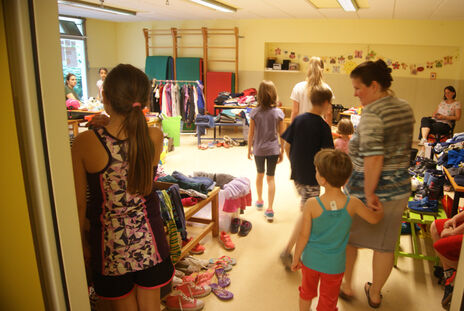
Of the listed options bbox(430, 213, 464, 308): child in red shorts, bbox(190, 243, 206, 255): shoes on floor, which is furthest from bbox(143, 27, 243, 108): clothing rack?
bbox(430, 213, 464, 308): child in red shorts

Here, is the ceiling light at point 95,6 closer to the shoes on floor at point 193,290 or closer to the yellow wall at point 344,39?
the yellow wall at point 344,39

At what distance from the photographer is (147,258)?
1.50 meters

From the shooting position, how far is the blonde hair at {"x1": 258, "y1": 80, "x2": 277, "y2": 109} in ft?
11.3

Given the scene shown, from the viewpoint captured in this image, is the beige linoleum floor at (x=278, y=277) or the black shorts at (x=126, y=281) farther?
the beige linoleum floor at (x=278, y=277)

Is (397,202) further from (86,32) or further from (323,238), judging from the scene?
(86,32)

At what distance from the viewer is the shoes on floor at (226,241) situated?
3170mm

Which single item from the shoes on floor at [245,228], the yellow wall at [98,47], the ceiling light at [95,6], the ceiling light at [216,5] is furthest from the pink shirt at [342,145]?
the yellow wall at [98,47]

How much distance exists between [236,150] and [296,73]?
122 inches

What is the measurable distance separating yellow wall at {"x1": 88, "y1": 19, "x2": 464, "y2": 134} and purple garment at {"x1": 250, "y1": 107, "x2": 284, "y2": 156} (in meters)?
5.40

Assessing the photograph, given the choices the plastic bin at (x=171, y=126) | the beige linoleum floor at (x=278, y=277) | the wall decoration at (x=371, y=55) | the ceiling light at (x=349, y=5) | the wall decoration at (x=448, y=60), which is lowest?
the beige linoleum floor at (x=278, y=277)

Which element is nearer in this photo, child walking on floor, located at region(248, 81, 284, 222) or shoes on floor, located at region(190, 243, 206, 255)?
shoes on floor, located at region(190, 243, 206, 255)

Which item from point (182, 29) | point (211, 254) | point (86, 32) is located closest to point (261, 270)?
point (211, 254)

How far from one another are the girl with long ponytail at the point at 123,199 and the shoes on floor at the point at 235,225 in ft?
6.40

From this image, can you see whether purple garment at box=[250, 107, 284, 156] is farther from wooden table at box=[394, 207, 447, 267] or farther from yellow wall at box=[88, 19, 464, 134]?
yellow wall at box=[88, 19, 464, 134]
